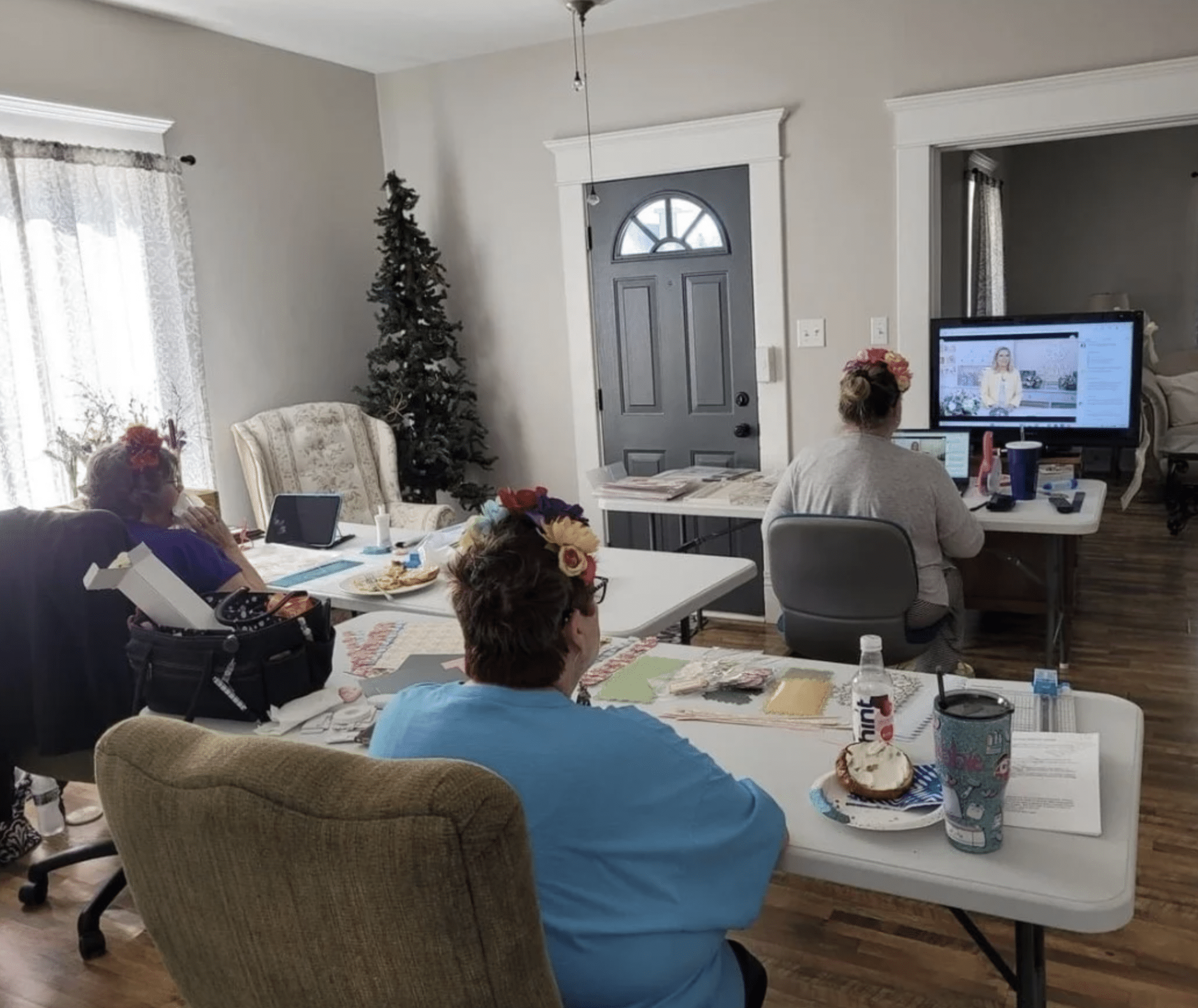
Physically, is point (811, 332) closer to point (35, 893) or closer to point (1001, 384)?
point (1001, 384)

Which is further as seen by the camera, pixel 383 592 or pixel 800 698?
pixel 383 592

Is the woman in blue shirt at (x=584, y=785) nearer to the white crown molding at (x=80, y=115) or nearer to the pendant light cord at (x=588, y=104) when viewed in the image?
the white crown molding at (x=80, y=115)

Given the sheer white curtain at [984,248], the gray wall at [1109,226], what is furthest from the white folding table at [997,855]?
the gray wall at [1109,226]

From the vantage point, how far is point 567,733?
3.91ft

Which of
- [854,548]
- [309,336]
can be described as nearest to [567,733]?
[854,548]

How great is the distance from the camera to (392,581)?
2.81m

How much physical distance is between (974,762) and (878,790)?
7.3 inches

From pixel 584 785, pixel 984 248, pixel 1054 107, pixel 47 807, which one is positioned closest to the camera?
pixel 584 785

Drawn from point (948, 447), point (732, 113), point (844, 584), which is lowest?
point (844, 584)

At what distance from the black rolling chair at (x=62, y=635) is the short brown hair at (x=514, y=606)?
4.25 ft

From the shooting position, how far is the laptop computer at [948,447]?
3.80 m

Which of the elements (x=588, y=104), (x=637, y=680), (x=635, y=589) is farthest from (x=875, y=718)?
(x=588, y=104)

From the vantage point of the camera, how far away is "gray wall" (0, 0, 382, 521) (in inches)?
157

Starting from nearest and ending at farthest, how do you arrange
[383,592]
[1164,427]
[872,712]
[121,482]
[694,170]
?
Answer: [872,712] → [121,482] → [383,592] → [694,170] → [1164,427]
